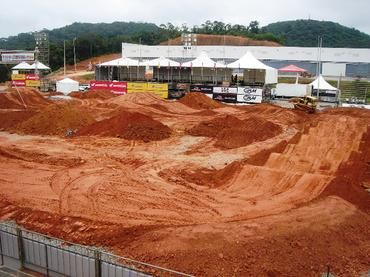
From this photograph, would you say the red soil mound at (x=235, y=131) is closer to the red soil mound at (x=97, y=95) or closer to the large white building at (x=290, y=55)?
the red soil mound at (x=97, y=95)

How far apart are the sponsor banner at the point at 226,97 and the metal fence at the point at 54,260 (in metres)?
36.1

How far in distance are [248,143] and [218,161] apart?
4626 millimetres

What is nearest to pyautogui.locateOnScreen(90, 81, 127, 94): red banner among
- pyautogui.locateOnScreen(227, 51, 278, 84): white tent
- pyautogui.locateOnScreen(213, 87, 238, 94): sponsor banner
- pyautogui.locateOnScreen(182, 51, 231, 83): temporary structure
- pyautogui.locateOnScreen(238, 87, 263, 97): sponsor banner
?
pyautogui.locateOnScreen(182, 51, 231, 83): temporary structure

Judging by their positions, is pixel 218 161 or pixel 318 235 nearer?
pixel 318 235

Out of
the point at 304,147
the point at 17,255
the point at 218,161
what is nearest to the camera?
the point at 17,255

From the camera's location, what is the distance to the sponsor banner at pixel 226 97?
45.6m

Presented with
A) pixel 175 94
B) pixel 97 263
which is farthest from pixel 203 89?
pixel 97 263

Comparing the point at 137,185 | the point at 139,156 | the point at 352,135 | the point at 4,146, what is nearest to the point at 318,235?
the point at 137,185

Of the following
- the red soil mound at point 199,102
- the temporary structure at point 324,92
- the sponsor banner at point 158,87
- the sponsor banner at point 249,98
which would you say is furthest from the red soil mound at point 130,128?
the temporary structure at point 324,92

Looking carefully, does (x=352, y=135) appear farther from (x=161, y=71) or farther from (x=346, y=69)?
(x=346, y=69)

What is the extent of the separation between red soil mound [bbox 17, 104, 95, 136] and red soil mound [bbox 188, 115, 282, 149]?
8.59m

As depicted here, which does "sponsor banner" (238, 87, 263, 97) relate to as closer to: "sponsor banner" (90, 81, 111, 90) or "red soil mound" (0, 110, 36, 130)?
"sponsor banner" (90, 81, 111, 90)

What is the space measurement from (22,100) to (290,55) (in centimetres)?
5330

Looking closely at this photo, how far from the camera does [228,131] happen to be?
27672mm
